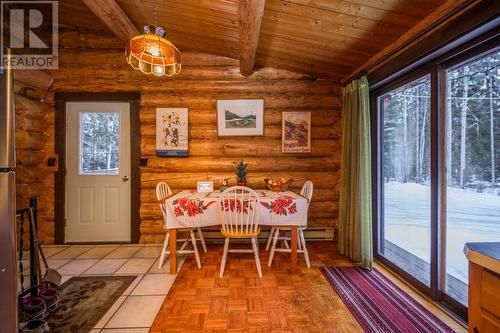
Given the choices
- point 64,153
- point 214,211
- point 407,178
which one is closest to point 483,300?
point 407,178

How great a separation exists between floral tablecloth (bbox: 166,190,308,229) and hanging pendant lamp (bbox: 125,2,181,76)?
4.42 ft

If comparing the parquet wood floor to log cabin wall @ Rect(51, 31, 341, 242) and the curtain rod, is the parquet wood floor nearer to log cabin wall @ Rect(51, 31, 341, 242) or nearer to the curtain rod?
log cabin wall @ Rect(51, 31, 341, 242)

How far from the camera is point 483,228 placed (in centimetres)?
198

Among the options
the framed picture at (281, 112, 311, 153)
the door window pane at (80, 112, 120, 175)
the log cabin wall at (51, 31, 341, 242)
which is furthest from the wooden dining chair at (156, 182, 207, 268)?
the framed picture at (281, 112, 311, 153)

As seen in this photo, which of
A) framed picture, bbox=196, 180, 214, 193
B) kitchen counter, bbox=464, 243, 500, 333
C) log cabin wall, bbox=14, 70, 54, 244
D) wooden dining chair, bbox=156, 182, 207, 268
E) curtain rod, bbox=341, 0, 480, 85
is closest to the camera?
kitchen counter, bbox=464, 243, 500, 333

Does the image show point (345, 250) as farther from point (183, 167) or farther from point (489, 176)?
point (183, 167)

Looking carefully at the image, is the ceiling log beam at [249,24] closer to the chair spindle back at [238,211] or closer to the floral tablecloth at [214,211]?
the chair spindle back at [238,211]

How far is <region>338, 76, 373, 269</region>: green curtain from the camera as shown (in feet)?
9.25

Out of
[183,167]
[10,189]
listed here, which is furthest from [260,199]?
[10,189]

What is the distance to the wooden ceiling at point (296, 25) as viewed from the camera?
6.86ft

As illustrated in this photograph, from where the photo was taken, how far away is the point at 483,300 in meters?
1.04

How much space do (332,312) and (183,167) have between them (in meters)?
2.65

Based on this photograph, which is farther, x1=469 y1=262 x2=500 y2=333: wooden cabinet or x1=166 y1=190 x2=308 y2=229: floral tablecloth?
x1=166 y1=190 x2=308 y2=229: floral tablecloth

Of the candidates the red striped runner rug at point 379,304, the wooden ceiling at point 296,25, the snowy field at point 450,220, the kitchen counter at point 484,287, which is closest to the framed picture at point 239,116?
the wooden ceiling at point 296,25
